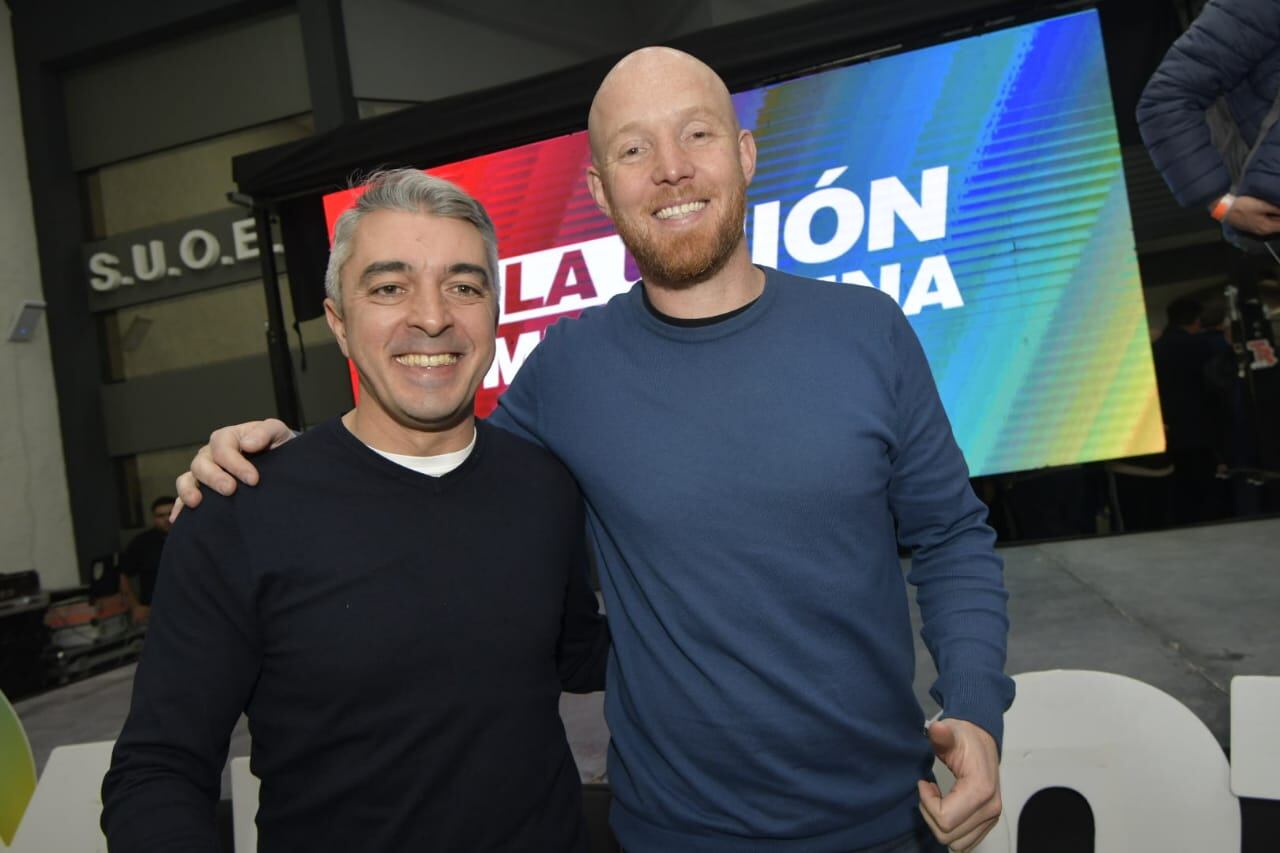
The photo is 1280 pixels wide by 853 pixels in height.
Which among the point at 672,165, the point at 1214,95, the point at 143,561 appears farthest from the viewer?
the point at 143,561

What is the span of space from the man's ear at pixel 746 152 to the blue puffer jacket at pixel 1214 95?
0.88 m

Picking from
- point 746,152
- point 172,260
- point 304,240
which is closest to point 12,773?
point 746,152

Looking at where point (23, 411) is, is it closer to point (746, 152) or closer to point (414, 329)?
point (414, 329)

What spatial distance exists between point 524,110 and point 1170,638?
375 cm

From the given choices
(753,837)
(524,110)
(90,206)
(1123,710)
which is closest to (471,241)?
(753,837)

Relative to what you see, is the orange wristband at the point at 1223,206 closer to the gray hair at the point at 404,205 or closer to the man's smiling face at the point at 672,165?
the man's smiling face at the point at 672,165

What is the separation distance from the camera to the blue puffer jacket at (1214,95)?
60.5 inches

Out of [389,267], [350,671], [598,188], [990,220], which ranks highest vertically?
[990,220]

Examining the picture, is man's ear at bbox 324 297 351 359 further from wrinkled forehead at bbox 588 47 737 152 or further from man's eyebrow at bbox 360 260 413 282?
wrinkled forehead at bbox 588 47 737 152

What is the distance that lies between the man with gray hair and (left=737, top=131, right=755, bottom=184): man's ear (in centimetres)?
45

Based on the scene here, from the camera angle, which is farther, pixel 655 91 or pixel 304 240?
pixel 304 240

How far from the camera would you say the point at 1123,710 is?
170 centimetres

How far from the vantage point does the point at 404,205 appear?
1.32 metres

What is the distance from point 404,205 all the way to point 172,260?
25.2 ft
